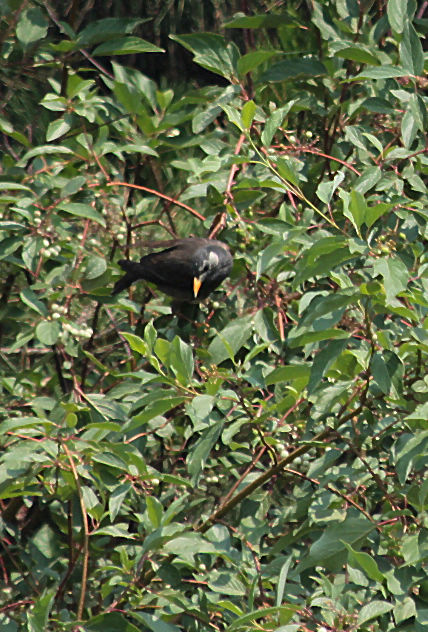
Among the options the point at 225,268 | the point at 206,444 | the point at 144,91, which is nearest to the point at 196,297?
the point at 225,268

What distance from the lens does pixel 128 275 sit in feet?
7.80

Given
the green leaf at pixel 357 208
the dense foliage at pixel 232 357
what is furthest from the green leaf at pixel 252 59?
the green leaf at pixel 357 208

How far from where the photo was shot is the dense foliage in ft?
5.09

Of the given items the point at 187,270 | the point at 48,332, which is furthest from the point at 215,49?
the point at 48,332

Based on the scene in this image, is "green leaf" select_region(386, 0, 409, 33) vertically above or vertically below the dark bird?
above

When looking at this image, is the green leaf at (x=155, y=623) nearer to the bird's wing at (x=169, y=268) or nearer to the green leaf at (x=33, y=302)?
the green leaf at (x=33, y=302)

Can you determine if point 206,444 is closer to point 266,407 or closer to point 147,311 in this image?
point 266,407

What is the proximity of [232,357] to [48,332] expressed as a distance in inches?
22.2

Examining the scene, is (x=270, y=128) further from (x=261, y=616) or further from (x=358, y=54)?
(x=261, y=616)

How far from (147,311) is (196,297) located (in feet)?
0.56

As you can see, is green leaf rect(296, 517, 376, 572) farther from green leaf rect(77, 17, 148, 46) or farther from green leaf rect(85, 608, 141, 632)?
green leaf rect(77, 17, 148, 46)

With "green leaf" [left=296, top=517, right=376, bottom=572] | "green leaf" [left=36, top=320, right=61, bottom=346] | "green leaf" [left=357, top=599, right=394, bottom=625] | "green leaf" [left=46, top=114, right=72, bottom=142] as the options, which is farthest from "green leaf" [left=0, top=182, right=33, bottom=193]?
"green leaf" [left=357, top=599, right=394, bottom=625]

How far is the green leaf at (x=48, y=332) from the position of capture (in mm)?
2025

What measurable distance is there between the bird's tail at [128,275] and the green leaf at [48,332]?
0.92 feet
